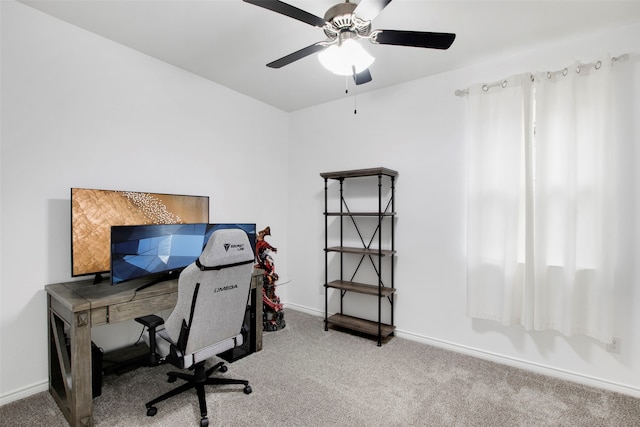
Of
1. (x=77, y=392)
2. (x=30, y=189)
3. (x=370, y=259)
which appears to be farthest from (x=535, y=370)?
(x=30, y=189)

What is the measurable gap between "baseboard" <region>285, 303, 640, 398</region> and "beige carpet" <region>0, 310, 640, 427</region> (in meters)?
0.07

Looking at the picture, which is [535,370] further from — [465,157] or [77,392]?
[77,392]

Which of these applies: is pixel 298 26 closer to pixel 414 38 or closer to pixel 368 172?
pixel 414 38

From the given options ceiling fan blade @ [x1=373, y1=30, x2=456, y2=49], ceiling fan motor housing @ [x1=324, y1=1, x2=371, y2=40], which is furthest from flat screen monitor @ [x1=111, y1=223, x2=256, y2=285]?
ceiling fan blade @ [x1=373, y1=30, x2=456, y2=49]

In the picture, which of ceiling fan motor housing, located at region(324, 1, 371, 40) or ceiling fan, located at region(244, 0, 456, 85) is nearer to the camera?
ceiling fan, located at region(244, 0, 456, 85)

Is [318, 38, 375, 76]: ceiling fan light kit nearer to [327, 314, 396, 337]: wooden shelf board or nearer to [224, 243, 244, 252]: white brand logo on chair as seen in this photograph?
[224, 243, 244, 252]: white brand logo on chair

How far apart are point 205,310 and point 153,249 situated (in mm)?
853

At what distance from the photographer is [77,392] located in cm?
183

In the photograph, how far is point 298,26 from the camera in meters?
2.32

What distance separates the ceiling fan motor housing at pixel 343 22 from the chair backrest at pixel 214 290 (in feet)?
4.56

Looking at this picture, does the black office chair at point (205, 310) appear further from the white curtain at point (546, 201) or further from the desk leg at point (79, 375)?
the white curtain at point (546, 201)

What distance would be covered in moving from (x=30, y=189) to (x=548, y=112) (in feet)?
13.0

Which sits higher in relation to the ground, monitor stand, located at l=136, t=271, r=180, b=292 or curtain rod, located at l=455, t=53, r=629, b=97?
curtain rod, located at l=455, t=53, r=629, b=97

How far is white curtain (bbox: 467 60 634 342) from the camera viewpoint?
2.29 metres
